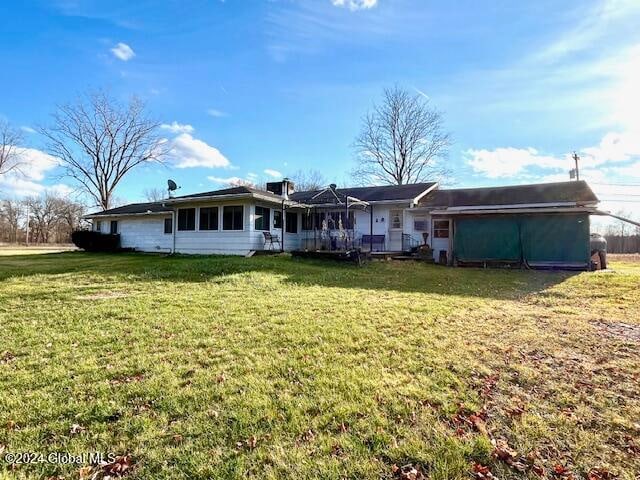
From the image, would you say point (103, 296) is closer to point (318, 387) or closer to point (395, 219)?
point (318, 387)

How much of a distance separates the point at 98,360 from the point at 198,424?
1.99m

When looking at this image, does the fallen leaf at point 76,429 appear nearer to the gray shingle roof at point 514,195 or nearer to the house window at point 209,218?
the house window at point 209,218

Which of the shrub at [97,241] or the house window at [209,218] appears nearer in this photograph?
the house window at [209,218]

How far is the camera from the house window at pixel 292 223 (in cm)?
1780

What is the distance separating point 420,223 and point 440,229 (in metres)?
0.99

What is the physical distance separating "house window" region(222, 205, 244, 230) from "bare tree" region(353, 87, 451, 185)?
1920 centimetres

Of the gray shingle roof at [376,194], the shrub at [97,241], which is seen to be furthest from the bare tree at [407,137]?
the shrub at [97,241]

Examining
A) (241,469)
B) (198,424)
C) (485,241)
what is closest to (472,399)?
(241,469)

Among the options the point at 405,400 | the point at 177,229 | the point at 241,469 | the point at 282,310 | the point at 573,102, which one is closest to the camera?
the point at 241,469

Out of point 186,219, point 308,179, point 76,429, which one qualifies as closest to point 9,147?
point 308,179

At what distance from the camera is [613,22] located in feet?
31.7

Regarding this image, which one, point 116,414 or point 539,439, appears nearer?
point 539,439

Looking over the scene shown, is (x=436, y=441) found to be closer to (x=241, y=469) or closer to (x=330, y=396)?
(x=330, y=396)

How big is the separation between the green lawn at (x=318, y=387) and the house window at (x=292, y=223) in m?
10.8
